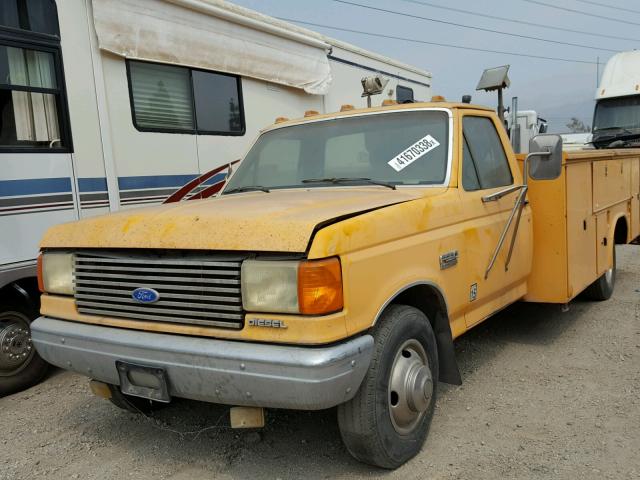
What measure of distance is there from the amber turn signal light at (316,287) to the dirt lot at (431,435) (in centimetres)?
104

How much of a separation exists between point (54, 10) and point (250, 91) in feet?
7.50

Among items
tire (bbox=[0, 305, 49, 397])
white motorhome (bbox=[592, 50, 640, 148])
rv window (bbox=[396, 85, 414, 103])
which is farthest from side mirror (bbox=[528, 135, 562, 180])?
white motorhome (bbox=[592, 50, 640, 148])

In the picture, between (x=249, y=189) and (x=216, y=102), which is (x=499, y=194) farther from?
(x=216, y=102)

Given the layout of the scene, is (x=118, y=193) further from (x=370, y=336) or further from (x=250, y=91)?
(x=370, y=336)

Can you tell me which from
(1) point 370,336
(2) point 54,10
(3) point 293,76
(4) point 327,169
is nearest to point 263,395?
(1) point 370,336

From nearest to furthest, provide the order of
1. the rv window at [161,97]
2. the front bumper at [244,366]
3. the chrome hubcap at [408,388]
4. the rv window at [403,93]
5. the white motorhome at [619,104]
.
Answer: the front bumper at [244,366]
the chrome hubcap at [408,388]
the rv window at [161,97]
the rv window at [403,93]
the white motorhome at [619,104]

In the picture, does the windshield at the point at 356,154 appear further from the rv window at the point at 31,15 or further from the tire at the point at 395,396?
the rv window at the point at 31,15

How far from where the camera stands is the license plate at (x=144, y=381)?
2721 millimetres

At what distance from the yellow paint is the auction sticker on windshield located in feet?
0.52

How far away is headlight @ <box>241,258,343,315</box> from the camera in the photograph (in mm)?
2471

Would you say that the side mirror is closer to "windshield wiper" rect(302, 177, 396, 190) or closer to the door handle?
the door handle

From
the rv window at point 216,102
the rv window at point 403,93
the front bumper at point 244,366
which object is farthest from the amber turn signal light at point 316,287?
the rv window at point 403,93

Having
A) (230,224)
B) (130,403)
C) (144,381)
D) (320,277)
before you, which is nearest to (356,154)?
(230,224)

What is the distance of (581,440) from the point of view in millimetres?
3250
